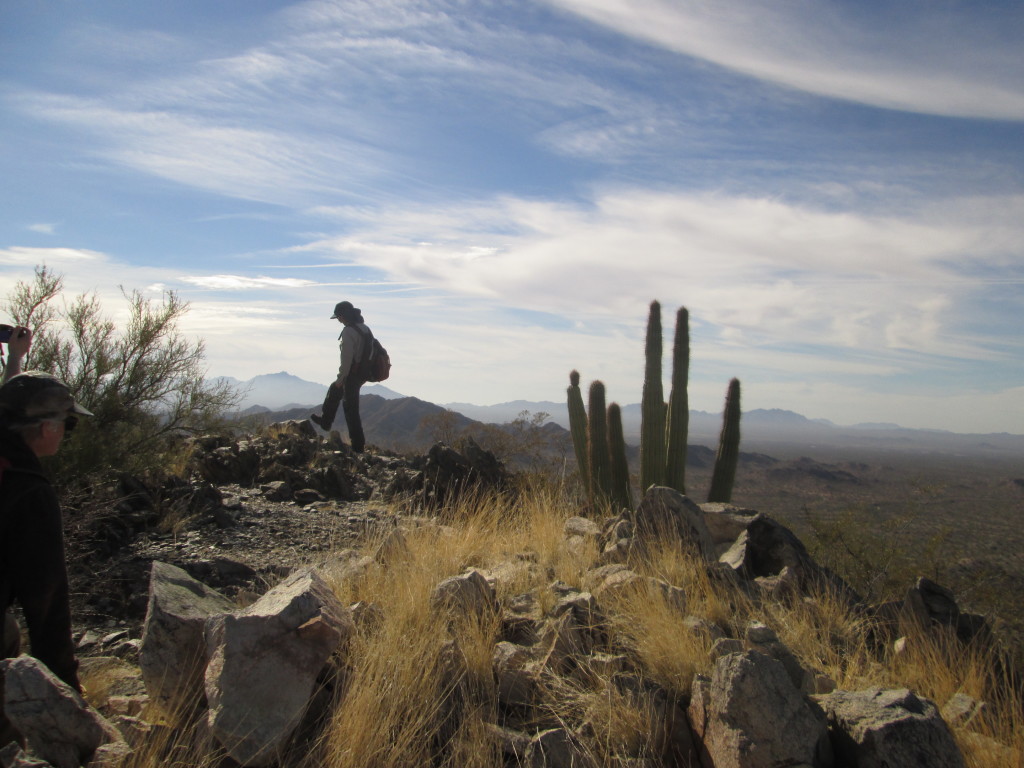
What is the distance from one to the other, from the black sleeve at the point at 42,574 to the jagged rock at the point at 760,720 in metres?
3.12

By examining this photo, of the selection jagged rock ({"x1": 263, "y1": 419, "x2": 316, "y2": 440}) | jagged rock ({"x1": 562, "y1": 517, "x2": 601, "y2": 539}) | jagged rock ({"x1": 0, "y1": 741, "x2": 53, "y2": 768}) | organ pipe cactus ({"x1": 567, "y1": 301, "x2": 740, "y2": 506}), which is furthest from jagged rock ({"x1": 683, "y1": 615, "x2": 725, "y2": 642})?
jagged rock ({"x1": 263, "y1": 419, "x2": 316, "y2": 440})

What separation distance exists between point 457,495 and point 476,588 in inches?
161

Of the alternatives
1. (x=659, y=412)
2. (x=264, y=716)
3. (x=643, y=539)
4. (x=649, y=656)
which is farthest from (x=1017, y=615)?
(x=264, y=716)

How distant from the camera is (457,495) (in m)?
8.73

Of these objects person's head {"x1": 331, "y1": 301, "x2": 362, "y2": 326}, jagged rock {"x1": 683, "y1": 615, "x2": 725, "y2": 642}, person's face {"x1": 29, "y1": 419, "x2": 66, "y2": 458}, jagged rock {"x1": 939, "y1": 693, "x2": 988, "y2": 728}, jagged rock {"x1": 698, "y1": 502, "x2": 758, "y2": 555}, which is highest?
person's head {"x1": 331, "y1": 301, "x2": 362, "y2": 326}

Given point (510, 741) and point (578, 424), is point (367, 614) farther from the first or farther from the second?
point (578, 424)

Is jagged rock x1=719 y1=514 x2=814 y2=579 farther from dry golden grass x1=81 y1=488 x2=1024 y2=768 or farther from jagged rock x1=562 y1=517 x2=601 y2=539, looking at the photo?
jagged rock x1=562 y1=517 x2=601 y2=539

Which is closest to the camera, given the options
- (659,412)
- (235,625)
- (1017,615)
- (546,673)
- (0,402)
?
(0,402)

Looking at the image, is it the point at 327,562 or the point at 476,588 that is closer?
the point at 476,588

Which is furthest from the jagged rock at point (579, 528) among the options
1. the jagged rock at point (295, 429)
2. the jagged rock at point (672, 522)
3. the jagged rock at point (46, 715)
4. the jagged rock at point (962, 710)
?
the jagged rock at point (295, 429)

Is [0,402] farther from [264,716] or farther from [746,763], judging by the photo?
[746,763]

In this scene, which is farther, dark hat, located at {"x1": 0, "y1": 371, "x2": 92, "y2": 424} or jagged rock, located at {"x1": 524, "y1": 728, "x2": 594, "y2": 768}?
jagged rock, located at {"x1": 524, "y1": 728, "x2": 594, "y2": 768}

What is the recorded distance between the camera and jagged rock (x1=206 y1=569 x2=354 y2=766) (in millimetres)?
3199

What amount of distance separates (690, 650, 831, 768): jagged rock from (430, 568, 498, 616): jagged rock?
1633 mm
